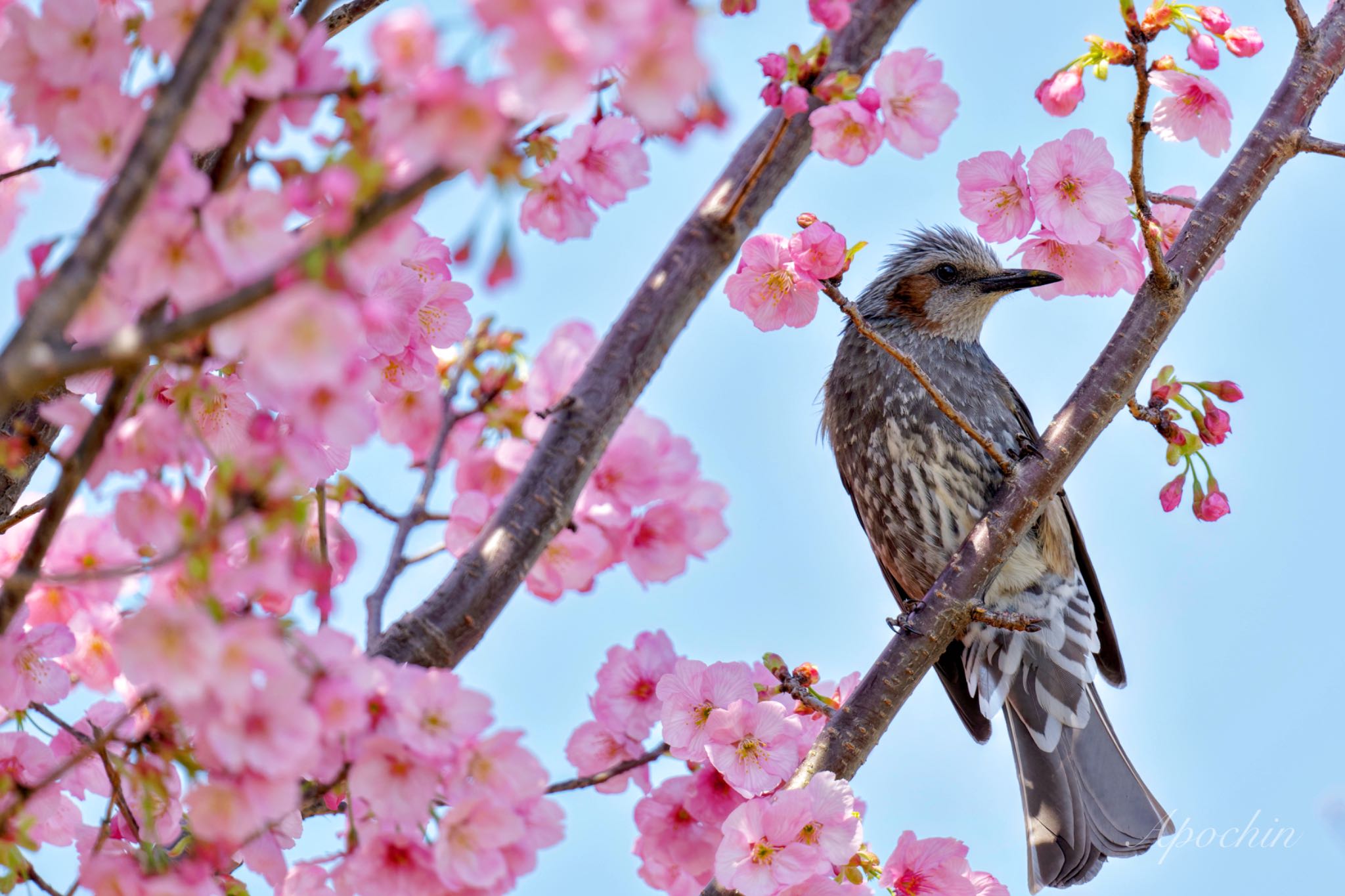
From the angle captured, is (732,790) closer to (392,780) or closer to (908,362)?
(908,362)

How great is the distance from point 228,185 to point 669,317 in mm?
709

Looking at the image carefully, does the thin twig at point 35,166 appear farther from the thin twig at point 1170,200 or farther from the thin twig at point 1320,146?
the thin twig at point 1320,146

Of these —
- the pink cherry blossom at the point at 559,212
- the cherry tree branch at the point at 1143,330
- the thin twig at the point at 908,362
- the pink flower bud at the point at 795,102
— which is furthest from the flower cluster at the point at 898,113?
the cherry tree branch at the point at 1143,330

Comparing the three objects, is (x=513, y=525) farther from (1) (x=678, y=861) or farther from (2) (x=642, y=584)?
(1) (x=678, y=861)

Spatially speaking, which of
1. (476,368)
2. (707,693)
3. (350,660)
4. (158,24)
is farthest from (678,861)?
(158,24)

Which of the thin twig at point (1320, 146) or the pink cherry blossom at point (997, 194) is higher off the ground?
the thin twig at point (1320, 146)

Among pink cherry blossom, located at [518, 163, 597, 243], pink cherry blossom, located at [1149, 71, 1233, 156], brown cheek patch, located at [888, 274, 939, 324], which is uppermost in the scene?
brown cheek patch, located at [888, 274, 939, 324]

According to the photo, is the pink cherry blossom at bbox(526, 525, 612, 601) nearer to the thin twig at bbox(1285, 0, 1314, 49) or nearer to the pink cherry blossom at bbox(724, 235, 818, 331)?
the pink cherry blossom at bbox(724, 235, 818, 331)

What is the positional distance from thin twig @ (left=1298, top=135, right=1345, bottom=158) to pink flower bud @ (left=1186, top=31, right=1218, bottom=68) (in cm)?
39

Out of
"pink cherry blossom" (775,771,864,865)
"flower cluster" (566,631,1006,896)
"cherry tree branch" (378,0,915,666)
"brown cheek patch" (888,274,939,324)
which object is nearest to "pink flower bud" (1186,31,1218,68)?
"cherry tree branch" (378,0,915,666)

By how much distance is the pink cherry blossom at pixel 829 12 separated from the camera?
59.4 inches

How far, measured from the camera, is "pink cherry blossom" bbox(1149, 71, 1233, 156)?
241 centimetres

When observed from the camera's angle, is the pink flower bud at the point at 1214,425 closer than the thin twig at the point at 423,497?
No

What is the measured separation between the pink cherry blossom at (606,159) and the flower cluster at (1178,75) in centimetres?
92
